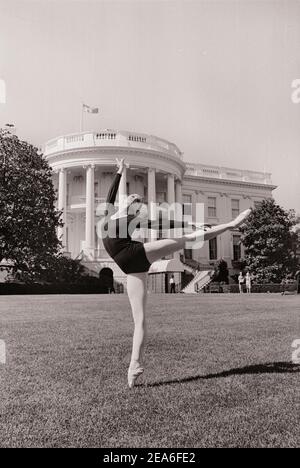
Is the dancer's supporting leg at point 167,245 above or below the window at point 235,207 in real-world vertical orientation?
below

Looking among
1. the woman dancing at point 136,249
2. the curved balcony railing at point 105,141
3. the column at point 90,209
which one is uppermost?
the curved balcony railing at point 105,141

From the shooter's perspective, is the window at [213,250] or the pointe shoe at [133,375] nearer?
the pointe shoe at [133,375]

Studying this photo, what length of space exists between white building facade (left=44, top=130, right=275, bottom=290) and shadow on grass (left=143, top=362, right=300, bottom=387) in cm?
3346

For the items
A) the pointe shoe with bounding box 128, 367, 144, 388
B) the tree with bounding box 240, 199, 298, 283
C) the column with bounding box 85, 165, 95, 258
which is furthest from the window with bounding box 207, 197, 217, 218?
the pointe shoe with bounding box 128, 367, 144, 388

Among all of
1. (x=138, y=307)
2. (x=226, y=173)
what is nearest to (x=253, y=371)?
(x=138, y=307)

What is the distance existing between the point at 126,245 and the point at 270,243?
1696 inches

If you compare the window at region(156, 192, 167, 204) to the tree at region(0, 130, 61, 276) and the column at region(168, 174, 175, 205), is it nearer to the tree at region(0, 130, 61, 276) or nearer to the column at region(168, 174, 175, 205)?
the column at region(168, 174, 175, 205)

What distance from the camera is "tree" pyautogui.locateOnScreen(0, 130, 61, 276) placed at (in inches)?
1073

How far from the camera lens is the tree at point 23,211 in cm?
2727

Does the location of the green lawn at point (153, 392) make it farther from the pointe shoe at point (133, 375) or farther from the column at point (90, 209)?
the column at point (90, 209)

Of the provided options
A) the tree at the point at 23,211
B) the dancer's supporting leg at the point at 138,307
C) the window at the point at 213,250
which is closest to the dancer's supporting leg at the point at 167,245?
the dancer's supporting leg at the point at 138,307

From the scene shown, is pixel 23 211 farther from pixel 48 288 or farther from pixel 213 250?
pixel 213 250

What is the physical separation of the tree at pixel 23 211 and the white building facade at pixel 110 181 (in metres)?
11.0
